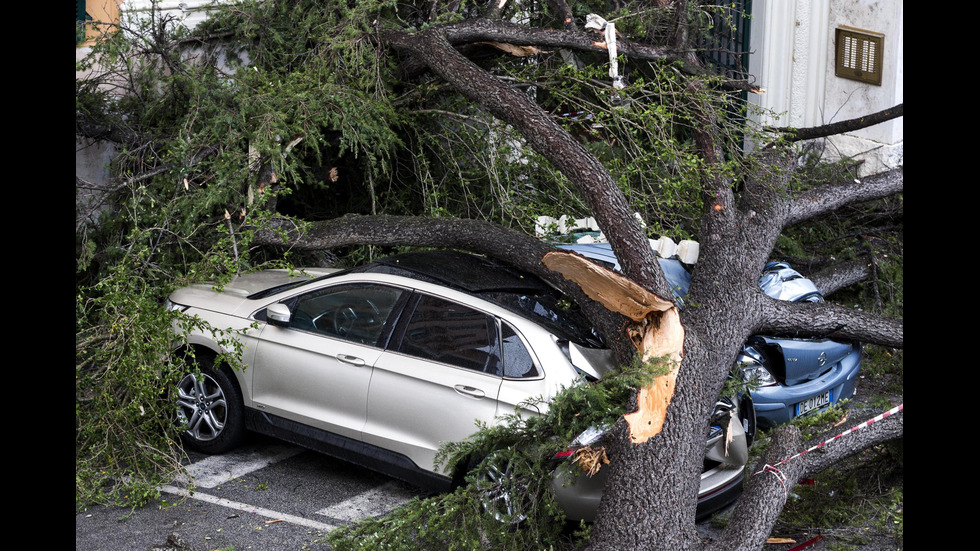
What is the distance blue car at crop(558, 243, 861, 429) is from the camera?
231 inches

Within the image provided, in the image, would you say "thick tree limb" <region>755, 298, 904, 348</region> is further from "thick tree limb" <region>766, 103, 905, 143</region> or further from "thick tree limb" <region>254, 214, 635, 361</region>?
"thick tree limb" <region>766, 103, 905, 143</region>

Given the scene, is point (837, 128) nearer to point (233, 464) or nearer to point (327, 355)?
point (327, 355)

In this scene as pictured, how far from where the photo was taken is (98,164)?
909cm

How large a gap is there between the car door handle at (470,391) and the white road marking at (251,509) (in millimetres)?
1098

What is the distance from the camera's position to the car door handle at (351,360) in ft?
17.7

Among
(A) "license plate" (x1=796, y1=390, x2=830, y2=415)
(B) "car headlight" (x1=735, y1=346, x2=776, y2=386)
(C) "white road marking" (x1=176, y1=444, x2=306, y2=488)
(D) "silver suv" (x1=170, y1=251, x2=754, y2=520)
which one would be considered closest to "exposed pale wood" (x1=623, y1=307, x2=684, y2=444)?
(D) "silver suv" (x1=170, y1=251, x2=754, y2=520)

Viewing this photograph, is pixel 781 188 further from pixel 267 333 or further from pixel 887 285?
pixel 267 333

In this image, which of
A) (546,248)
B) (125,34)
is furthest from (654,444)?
(125,34)

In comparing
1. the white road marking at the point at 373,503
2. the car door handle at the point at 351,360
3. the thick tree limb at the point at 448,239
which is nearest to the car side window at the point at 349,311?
the car door handle at the point at 351,360

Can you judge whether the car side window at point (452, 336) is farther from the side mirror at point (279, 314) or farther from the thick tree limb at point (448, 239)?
the side mirror at point (279, 314)

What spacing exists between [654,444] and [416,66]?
411 centimetres

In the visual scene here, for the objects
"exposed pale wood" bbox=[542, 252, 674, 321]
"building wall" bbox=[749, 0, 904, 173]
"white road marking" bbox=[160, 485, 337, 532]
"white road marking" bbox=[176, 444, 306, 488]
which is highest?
"building wall" bbox=[749, 0, 904, 173]

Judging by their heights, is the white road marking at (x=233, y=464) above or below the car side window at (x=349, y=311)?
below

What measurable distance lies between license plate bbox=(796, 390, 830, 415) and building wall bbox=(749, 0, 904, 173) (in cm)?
427
